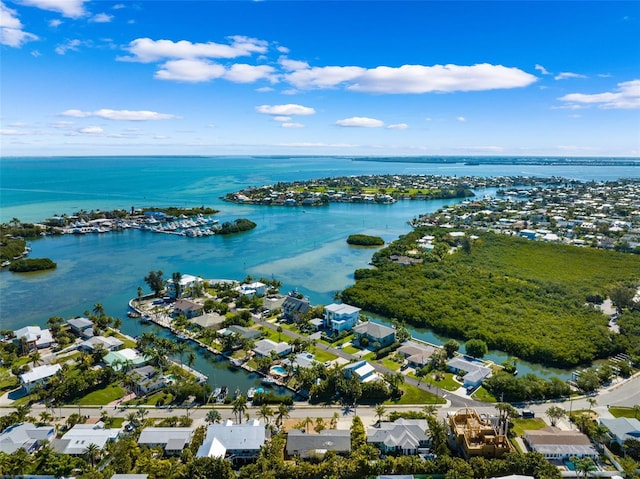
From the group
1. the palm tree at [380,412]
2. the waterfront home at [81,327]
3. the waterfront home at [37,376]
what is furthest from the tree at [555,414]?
the waterfront home at [81,327]

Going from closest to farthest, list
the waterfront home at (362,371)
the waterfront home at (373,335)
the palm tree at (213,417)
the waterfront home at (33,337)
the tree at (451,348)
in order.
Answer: the palm tree at (213,417), the waterfront home at (362,371), the tree at (451,348), the waterfront home at (33,337), the waterfront home at (373,335)

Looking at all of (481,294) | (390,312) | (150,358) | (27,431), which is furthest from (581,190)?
(27,431)

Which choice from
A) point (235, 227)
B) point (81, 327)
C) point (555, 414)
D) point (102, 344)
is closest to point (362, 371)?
point (555, 414)

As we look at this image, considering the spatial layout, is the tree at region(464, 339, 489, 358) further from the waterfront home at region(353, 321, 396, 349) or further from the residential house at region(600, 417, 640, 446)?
the residential house at region(600, 417, 640, 446)

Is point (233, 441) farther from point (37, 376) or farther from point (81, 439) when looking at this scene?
point (37, 376)

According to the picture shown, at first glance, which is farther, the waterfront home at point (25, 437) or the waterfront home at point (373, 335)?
the waterfront home at point (373, 335)

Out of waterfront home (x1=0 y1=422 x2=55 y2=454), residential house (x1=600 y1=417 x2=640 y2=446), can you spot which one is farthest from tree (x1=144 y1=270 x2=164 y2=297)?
residential house (x1=600 y1=417 x2=640 y2=446)

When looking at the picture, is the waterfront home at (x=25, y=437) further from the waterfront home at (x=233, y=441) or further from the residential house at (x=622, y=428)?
the residential house at (x=622, y=428)
